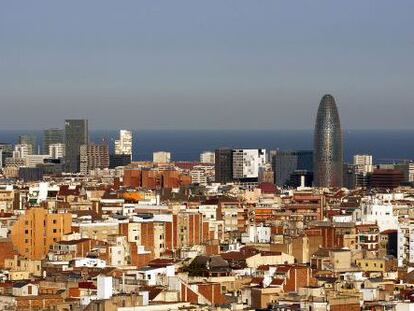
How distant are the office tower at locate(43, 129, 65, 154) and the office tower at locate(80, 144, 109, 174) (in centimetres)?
1791

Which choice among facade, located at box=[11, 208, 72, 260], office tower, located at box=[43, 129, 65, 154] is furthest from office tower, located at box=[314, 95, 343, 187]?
facade, located at box=[11, 208, 72, 260]


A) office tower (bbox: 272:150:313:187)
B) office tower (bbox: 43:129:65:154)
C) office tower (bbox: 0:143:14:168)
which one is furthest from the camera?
office tower (bbox: 43:129:65:154)

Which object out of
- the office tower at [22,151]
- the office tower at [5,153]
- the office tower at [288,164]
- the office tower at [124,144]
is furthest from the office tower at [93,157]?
the office tower at [124,144]

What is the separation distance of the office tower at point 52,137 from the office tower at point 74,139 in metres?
5.51

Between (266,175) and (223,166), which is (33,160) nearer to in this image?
(223,166)

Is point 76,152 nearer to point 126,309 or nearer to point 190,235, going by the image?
point 190,235

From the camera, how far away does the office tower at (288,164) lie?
118 m

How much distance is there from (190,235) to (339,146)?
60514 millimetres

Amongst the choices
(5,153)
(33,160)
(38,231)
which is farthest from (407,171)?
(38,231)

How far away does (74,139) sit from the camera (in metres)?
139

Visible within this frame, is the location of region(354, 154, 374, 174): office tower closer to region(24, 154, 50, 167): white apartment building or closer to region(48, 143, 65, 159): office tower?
region(24, 154, 50, 167): white apartment building

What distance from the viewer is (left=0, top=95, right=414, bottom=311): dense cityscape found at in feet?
137

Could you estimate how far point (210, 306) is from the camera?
40344 mm

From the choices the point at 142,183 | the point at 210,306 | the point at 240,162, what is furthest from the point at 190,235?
the point at 240,162
